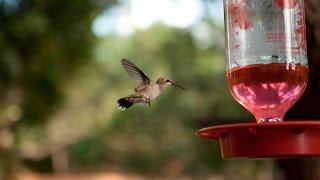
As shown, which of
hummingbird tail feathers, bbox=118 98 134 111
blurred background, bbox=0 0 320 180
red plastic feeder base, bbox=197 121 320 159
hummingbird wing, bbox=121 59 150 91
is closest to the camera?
red plastic feeder base, bbox=197 121 320 159

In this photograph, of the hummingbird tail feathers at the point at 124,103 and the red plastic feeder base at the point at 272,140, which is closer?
the red plastic feeder base at the point at 272,140

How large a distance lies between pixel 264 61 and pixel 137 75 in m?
0.35

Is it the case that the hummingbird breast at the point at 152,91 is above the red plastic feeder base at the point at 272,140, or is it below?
above

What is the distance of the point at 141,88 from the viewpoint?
5.52 ft

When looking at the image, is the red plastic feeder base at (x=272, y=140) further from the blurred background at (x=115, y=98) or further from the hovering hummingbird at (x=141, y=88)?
the blurred background at (x=115, y=98)

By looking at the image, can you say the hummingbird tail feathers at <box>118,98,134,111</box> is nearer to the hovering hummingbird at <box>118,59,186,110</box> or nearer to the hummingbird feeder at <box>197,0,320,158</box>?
the hovering hummingbird at <box>118,59,186,110</box>

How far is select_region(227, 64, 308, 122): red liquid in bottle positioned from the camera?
5.08 ft

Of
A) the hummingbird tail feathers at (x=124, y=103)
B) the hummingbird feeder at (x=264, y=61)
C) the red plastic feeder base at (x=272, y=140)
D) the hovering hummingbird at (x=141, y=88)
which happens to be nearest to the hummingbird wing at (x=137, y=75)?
the hovering hummingbird at (x=141, y=88)

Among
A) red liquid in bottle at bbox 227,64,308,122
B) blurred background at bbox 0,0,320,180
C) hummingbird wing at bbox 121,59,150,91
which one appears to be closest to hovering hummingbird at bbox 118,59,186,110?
hummingbird wing at bbox 121,59,150,91

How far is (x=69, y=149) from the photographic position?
15.4 m

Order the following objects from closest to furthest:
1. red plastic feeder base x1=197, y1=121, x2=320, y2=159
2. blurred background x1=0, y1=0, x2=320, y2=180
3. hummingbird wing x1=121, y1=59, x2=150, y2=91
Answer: red plastic feeder base x1=197, y1=121, x2=320, y2=159, hummingbird wing x1=121, y1=59, x2=150, y2=91, blurred background x1=0, y1=0, x2=320, y2=180

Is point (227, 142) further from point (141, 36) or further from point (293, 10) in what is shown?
point (141, 36)

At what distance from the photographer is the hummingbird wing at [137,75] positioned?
1.69m

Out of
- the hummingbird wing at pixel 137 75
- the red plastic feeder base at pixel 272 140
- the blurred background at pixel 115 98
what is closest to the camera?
the red plastic feeder base at pixel 272 140
